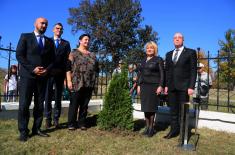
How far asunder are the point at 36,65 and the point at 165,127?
3132 mm

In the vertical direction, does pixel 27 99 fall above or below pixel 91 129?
above

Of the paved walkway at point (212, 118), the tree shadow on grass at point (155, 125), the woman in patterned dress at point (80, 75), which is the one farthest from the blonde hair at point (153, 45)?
the paved walkway at point (212, 118)

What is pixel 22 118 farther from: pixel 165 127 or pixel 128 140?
pixel 165 127

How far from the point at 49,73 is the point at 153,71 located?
1.90 m

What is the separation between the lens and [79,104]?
5621mm

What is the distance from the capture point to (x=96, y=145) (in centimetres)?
462

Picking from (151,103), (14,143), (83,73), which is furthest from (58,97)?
(151,103)

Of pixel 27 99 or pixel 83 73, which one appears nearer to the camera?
pixel 27 99

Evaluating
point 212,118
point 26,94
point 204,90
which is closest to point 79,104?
point 26,94

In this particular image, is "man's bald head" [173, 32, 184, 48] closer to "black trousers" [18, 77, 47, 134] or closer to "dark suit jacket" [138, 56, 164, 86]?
"dark suit jacket" [138, 56, 164, 86]

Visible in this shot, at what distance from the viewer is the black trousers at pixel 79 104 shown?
5.44 meters

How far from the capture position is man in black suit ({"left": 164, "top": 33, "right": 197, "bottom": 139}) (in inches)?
196

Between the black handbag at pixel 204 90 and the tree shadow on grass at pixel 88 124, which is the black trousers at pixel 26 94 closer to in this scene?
the tree shadow on grass at pixel 88 124

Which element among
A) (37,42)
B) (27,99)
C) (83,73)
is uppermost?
(37,42)
